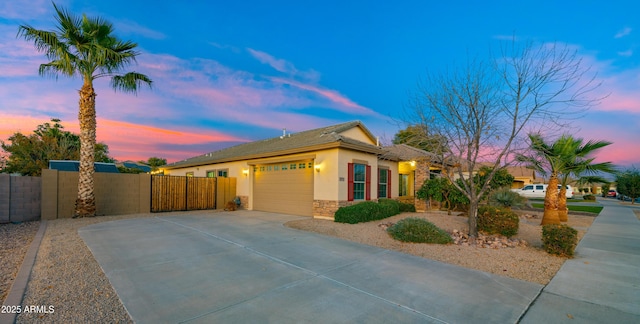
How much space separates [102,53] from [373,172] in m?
12.1

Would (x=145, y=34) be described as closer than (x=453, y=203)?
Yes

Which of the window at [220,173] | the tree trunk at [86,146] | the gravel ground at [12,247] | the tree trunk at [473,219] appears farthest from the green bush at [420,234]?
the window at [220,173]

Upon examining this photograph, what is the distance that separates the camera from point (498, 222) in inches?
300

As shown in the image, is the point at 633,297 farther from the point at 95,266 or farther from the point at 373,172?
the point at 373,172

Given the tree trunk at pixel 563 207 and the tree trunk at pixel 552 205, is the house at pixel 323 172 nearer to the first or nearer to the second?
the tree trunk at pixel 552 205

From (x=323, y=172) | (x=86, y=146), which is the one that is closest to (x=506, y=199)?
(x=323, y=172)

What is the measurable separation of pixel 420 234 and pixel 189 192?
40.9 feet

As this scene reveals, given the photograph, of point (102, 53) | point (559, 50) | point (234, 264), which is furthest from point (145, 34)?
point (559, 50)

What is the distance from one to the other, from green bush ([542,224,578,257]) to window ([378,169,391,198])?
334 inches

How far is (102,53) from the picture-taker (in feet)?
34.0

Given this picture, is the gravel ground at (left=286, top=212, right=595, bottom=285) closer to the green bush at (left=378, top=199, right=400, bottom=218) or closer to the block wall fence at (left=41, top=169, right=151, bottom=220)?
the green bush at (left=378, top=199, right=400, bottom=218)

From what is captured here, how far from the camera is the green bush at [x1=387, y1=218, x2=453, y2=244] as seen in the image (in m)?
6.97

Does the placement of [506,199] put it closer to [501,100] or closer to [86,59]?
[501,100]

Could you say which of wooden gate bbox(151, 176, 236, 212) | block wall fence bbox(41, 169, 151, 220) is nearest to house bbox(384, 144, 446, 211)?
wooden gate bbox(151, 176, 236, 212)
